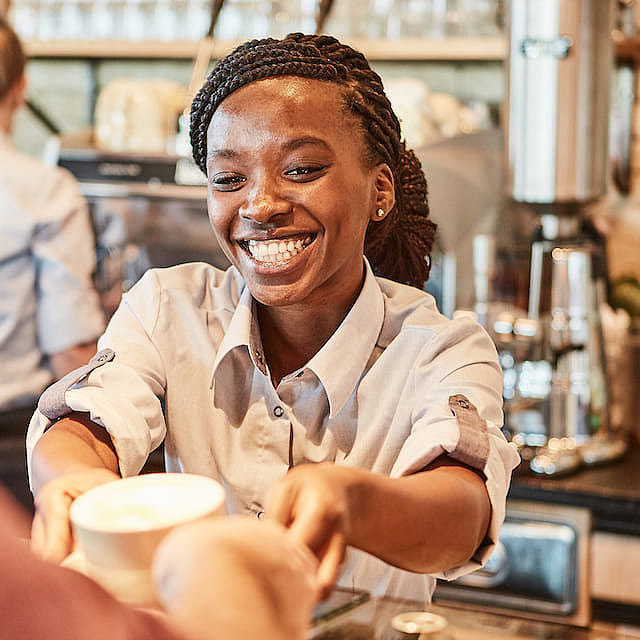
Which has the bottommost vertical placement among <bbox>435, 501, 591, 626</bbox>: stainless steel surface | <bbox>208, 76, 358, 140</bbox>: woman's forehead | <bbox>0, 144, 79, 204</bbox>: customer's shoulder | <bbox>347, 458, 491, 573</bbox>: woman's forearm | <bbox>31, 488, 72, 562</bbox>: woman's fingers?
<bbox>435, 501, 591, 626</bbox>: stainless steel surface

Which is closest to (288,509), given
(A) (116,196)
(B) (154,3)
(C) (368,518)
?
(C) (368,518)

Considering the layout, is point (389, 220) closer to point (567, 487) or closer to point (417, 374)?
point (417, 374)

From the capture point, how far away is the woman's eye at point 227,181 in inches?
30.5

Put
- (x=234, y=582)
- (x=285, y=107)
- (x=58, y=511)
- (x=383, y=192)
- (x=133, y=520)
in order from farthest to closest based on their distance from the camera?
(x=383, y=192), (x=285, y=107), (x=58, y=511), (x=133, y=520), (x=234, y=582)

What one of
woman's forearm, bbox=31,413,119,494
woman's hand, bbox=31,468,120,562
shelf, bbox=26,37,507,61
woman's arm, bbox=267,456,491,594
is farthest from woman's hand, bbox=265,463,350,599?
shelf, bbox=26,37,507,61

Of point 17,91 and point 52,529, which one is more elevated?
point 17,91

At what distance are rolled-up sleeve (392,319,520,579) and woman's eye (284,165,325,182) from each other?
195 mm

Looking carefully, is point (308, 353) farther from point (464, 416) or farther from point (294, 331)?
point (464, 416)

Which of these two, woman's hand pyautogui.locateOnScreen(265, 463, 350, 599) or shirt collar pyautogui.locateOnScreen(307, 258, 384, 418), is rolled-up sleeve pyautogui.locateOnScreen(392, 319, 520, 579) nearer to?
shirt collar pyautogui.locateOnScreen(307, 258, 384, 418)

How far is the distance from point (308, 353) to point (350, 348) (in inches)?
2.2

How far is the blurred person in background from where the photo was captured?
189 cm

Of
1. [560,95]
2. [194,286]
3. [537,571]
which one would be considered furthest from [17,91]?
[537,571]

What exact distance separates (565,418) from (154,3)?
1.64 m

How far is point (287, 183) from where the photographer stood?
757 mm
